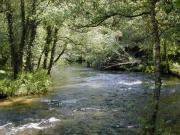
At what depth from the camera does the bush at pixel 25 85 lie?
2552 centimetres

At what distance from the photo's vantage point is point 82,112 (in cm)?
2022

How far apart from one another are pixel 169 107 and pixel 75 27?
30.6 feet

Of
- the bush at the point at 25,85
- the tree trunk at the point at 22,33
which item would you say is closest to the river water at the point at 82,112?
the bush at the point at 25,85

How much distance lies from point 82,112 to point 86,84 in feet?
42.7

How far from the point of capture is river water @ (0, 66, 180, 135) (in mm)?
16281

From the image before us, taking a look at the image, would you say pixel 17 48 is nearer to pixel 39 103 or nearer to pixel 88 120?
pixel 39 103

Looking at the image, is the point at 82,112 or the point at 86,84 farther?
the point at 86,84

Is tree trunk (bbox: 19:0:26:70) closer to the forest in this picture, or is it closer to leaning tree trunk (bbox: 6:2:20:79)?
the forest

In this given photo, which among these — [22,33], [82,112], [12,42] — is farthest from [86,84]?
[82,112]

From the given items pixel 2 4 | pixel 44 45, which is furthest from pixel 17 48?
pixel 2 4

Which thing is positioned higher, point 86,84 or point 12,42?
point 12,42

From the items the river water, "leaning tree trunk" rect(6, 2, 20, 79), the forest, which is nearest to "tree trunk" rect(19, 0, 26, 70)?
the forest

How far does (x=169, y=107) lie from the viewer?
20.8 metres

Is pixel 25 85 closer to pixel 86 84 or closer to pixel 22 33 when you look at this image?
pixel 22 33
